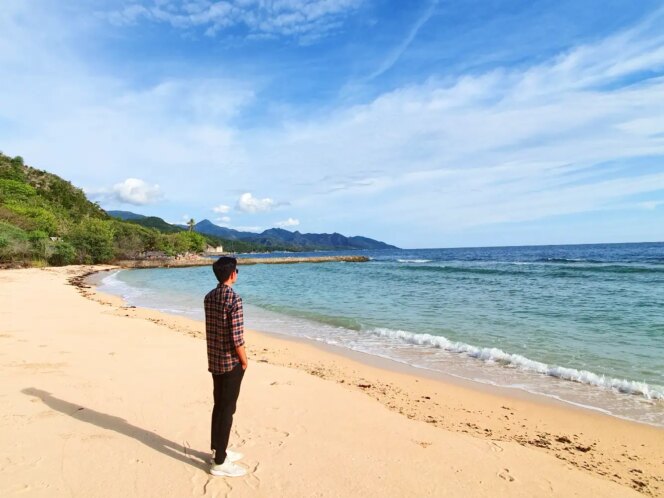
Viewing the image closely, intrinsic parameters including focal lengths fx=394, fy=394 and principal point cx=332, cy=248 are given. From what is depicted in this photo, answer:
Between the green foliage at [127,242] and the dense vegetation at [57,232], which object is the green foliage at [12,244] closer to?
the dense vegetation at [57,232]

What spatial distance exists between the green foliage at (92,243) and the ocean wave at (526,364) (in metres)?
54.6

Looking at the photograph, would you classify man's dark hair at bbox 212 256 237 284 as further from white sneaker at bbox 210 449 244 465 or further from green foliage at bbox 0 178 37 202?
green foliage at bbox 0 178 37 202

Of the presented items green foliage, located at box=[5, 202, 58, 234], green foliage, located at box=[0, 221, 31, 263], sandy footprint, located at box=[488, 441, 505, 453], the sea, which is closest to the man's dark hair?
sandy footprint, located at box=[488, 441, 505, 453]

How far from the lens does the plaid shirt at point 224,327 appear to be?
3355 mm

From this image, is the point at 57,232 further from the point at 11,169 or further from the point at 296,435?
the point at 296,435

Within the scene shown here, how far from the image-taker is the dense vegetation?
4014 centimetres

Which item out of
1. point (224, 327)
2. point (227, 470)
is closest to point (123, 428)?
point (227, 470)

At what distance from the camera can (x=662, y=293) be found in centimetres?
1852

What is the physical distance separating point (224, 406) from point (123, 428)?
5.18 ft

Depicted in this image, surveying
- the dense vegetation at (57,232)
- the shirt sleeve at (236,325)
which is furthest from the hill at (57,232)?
the shirt sleeve at (236,325)

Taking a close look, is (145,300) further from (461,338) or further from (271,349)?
(461,338)

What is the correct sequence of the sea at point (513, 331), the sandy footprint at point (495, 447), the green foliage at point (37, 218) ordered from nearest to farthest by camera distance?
the sandy footprint at point (495, 447) < the sea at point (513, 331) < the green foliage at point (37, 218)

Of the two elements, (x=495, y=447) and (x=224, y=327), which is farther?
(x=495, y=447)

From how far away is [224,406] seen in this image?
11.5 feet
